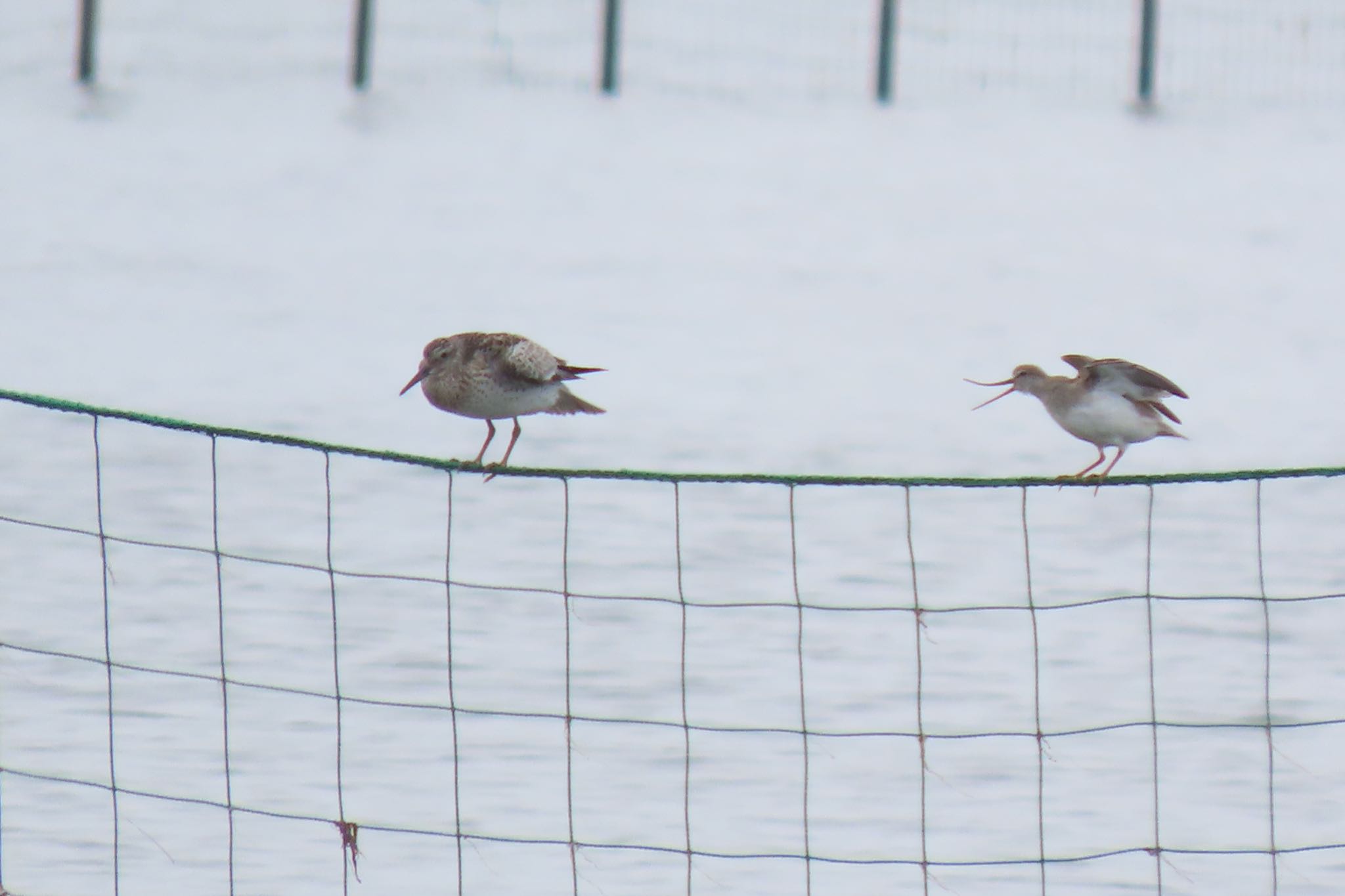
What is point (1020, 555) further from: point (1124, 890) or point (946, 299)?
point (946, 299)

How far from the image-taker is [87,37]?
19.7 m

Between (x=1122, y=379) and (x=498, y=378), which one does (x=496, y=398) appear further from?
(x=1122, y=379)

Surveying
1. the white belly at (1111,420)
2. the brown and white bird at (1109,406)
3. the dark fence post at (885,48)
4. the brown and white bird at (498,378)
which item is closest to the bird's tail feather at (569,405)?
the brown and white bird at (498,378)

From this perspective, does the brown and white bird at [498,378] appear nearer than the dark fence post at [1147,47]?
Yes

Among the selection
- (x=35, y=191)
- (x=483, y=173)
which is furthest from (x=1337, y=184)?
(x=35, y=191)

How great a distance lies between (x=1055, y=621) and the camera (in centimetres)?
867

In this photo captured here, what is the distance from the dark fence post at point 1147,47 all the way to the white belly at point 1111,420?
1408cm

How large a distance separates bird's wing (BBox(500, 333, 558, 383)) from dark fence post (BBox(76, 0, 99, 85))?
46.0 ft

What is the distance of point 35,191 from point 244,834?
1054 centimetres

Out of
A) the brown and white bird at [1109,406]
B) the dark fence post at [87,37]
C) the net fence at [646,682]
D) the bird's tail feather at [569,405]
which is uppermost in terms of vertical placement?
the dark fence post at [87,37]

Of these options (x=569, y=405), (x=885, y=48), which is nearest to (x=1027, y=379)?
(x=569, y=405)

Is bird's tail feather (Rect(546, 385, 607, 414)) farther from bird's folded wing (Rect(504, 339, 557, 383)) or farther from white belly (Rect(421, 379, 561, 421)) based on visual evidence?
bird's folded wing (Rect(504, 339, 557, 383))

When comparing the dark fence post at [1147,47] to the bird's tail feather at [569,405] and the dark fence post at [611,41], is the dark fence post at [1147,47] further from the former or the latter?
the bird's tail feather at [569,405]

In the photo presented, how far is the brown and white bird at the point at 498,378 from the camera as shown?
6.18 meters
